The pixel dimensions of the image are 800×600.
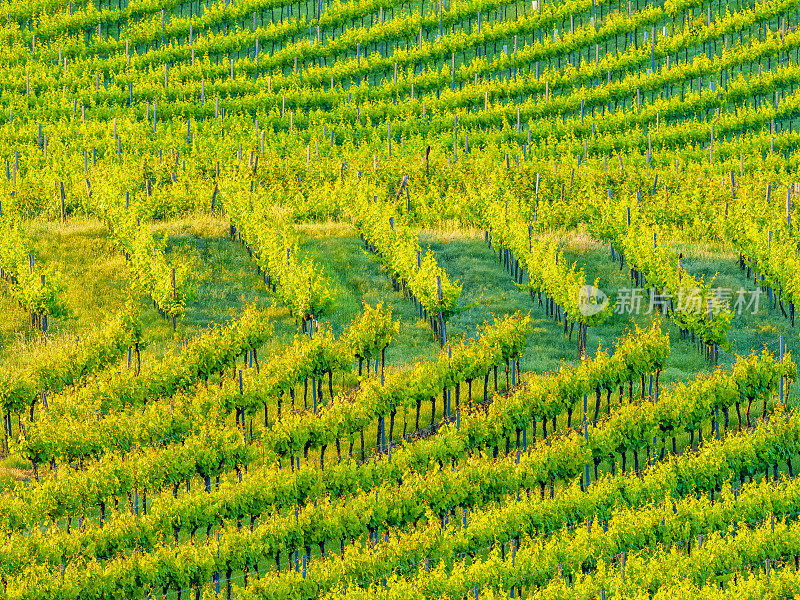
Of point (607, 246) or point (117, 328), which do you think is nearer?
point (117, 328)

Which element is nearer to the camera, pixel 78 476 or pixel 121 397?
pixel 78 476

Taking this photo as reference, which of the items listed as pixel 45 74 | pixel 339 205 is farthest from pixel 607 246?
pixel 45 74

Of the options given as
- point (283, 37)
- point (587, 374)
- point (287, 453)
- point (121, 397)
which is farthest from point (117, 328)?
point (283, 37)

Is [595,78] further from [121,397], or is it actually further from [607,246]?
[121,397]

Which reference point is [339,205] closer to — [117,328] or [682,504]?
[117,328]

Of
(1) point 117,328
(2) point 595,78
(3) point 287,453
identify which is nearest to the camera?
(3) point 287,453

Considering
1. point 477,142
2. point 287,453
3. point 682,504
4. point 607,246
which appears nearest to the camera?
point 682,504

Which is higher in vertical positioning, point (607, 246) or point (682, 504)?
point (607, 246)

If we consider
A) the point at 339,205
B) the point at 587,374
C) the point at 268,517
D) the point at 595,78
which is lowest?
the point at 268,517

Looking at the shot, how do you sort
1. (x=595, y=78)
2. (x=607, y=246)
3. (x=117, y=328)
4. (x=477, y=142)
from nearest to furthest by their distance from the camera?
(x=117, y=328) → (x=607, y=246) → (x=477, y=142) → (x=595, y=78)
